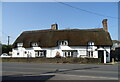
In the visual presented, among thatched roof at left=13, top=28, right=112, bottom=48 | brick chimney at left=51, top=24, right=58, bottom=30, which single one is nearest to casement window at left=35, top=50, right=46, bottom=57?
thatched roof at left=13, top=28, right=112, bottom=48

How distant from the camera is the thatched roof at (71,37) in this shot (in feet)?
108

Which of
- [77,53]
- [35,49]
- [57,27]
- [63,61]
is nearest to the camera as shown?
[63,61]

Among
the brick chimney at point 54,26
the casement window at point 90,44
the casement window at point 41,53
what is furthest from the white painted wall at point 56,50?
the brick chimney at point 54,26

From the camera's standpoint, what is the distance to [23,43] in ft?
124

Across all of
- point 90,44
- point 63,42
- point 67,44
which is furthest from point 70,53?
point 90,44

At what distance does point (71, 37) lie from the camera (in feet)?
116

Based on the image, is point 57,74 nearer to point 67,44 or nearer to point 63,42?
point 67,44

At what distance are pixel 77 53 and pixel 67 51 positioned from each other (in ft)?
7.65

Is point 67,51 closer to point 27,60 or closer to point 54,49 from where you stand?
point 54,49

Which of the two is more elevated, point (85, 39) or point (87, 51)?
point (85, 39)

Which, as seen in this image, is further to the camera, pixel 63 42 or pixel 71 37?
pixel 71 37

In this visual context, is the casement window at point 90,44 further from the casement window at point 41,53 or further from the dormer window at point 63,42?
the casement window at point 41,53

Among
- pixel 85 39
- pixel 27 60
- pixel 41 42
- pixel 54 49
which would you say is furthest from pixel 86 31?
pixel 27 60

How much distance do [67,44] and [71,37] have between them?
229 cm
